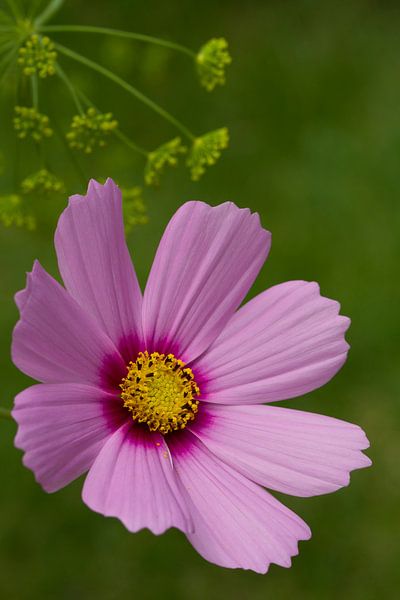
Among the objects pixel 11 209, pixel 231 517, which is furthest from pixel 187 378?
pixel 11 209

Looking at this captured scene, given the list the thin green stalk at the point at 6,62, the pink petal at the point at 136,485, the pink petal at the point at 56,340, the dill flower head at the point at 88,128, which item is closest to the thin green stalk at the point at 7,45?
the thin green stalk at the point at 6,62

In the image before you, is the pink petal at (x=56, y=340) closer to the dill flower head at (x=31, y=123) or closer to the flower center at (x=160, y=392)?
the flower center at (x=160, y=392)

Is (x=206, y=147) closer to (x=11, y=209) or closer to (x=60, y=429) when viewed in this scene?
(x=11, y=209)

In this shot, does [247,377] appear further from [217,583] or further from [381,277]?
[381,277]

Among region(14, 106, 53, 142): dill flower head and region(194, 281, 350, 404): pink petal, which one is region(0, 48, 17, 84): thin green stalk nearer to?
region(14, 106, 53, 142): dill flower head

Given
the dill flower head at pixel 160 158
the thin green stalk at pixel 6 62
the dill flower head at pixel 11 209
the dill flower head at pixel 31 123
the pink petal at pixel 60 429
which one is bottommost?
the pink petal at pixel 60 429

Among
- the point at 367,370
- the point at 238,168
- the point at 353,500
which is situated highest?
the point at 238,168

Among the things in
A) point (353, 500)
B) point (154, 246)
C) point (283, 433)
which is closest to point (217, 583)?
point (353, 500)

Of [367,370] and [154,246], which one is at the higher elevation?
[154,246]

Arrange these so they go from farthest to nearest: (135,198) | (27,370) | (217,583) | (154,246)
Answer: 1. (154,246)
2. (217,583)
3. (135,198)
4. (27,370)
